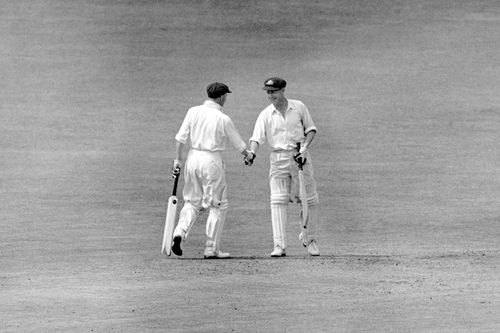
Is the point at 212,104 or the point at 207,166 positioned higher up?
the point at 212,104

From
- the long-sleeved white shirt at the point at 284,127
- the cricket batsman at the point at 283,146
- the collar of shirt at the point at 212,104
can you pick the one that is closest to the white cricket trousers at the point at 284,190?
the cricket batsman at the point at 283,146

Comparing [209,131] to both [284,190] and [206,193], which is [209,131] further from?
[284,190]

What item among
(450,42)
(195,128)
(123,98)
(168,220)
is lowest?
(168,220)

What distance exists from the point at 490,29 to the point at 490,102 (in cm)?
520

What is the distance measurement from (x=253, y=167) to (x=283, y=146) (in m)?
6.95

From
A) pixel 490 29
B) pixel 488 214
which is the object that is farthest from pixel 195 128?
pixel 490 29

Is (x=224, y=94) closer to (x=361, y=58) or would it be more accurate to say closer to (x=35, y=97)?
(x=35, y=97)

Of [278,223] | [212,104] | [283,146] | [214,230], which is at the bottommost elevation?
[214,230]

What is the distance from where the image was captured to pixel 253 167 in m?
23.6

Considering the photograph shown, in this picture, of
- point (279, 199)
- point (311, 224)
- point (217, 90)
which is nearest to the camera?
point (217, 90)

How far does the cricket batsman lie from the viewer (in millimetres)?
16656

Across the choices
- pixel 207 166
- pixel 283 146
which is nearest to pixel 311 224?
pixel 283 146

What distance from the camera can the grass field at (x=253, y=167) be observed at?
13.5 metres

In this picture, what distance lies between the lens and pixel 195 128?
16391 millimetres
